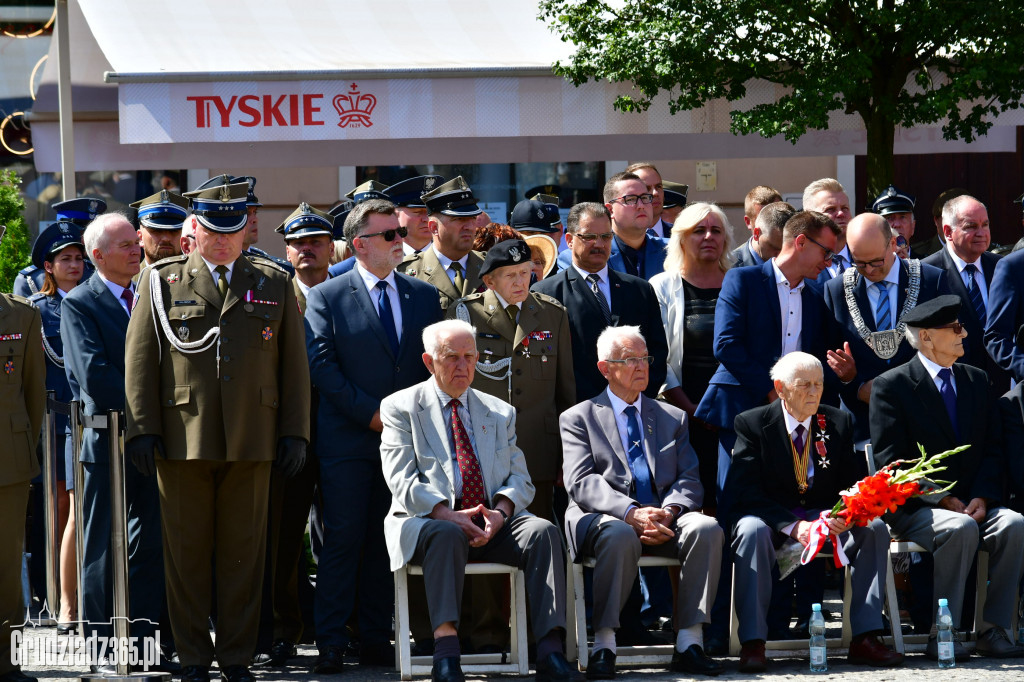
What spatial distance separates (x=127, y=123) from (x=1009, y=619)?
6.96 metres

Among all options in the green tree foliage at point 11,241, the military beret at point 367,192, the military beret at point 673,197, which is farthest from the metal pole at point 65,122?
the military beret at point 673,197

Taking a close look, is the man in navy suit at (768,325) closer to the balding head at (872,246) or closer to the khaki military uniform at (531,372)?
the balding head at (872,246)

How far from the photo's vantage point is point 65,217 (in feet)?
27.6

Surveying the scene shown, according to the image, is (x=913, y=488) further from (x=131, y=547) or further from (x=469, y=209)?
(x=131, y=547)

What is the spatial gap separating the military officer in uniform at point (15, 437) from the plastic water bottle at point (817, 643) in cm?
347

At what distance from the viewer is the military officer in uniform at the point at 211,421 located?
240 inches

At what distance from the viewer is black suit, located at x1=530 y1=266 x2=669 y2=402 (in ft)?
24.3

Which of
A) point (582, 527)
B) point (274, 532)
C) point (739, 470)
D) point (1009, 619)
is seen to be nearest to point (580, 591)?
point (582, 527)

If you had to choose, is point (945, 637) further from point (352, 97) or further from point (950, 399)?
point (352, 97)

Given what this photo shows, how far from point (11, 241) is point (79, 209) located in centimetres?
338

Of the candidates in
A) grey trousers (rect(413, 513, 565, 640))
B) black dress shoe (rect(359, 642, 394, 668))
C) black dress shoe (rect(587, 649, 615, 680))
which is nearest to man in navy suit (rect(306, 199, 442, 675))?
black dress shoe (rect(359, 642, 394, 668))

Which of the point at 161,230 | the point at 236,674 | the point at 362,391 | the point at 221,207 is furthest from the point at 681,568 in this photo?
the point at 161,230

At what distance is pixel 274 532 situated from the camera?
23.0ft

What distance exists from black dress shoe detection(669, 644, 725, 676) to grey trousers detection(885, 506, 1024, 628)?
1.22 m
